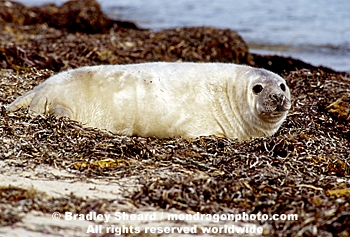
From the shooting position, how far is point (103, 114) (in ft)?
16.2

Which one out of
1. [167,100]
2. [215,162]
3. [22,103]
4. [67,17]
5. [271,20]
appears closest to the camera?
[215,162]

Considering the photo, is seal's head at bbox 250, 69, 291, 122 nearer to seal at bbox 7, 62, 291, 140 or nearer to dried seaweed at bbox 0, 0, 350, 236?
seal at bbox 7, 62, 291, 140

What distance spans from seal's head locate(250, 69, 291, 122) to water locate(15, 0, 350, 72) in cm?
530

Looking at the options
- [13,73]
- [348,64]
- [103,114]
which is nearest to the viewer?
[103,114]

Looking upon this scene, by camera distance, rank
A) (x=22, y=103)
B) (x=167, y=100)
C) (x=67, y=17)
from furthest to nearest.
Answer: (x=67, y=17), (x=167, y=100), (x=22, y=103)

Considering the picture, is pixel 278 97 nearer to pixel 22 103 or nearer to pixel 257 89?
pixel 257 89

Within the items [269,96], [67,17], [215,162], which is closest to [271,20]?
[67,17]

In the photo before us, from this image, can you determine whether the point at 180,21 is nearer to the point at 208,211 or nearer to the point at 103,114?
the point at 103,114

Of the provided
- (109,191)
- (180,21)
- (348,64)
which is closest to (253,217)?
(109,191)

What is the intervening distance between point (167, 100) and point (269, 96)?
890 mm

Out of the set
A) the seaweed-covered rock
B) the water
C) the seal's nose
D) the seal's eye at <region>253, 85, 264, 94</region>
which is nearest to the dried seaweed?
the seal's nose

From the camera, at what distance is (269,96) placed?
16.4 ft

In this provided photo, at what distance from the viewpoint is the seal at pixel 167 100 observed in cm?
493

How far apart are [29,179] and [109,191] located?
501 millimetres
